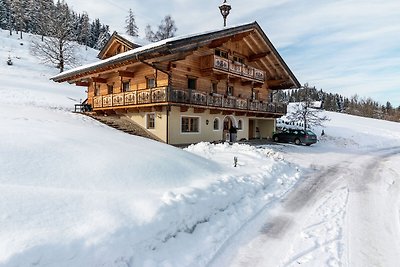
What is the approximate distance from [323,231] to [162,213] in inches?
156

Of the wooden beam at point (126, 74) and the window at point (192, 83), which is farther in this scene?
the wooden beam at point (126, 74)

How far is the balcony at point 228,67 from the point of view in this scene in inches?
807

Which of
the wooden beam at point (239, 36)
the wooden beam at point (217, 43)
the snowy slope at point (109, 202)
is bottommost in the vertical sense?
the snowy slope at point (109, 202)

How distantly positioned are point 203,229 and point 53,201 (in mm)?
3068

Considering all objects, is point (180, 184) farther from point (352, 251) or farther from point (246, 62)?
point (246, 62)

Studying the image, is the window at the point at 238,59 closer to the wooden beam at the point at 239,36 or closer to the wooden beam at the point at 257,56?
the wooden beam at the point at 257,56

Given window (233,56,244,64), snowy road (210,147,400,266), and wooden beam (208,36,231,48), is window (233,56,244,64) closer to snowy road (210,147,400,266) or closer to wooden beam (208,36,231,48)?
wooden beam (208,36,231,48)

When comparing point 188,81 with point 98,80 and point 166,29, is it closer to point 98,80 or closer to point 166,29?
point 98,80

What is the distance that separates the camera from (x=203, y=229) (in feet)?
19.5

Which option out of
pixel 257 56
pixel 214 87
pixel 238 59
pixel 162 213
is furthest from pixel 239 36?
pixel 162 213

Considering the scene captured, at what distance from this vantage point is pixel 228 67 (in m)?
21.6

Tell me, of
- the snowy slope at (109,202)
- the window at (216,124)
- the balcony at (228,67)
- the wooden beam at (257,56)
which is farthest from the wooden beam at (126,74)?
the snowy slope at (109,202)

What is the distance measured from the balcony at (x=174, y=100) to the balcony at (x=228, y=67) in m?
2.08

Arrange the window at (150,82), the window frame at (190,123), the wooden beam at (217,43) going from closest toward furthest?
1. the window frame at (190,123)
2. the window at (150,82)
3. the wooden beam at (217,43)
